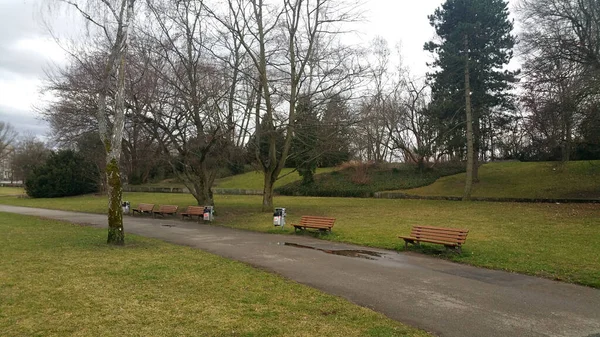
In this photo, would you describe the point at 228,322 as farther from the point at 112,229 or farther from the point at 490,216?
the point at 490,216

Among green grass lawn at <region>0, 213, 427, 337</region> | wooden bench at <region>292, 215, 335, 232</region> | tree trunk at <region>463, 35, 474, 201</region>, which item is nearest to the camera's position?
green grass lawn at <region>0, 213, 427, 337</region>

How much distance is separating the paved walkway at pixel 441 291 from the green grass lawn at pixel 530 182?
21.0 metres

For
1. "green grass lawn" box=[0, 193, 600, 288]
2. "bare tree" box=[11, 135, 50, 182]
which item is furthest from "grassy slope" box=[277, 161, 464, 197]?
"bare tree" box=[11, 135, 50, 182]

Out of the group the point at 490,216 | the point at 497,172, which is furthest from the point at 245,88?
the point at 497,172

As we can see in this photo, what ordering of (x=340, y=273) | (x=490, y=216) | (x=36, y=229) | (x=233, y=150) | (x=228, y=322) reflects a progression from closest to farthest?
(x=228, y=322) → (x=340, y=273) → (x=36, y=229) → (x=490, y=216) → (x=233, y=150)

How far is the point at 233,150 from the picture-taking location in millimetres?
23812

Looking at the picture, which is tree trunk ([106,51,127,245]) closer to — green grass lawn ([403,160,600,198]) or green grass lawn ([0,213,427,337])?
green grass lawn ([0,213,427,337])

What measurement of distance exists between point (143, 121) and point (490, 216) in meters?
16.6

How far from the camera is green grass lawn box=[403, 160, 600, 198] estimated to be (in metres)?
27.9

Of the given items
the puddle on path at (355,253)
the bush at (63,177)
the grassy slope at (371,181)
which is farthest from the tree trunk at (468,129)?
the bush at (63,177)

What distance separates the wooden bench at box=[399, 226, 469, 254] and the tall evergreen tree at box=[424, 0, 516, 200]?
59.9ft

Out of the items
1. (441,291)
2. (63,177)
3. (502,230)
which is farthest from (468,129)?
(63,177)

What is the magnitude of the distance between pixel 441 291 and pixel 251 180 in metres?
43.9

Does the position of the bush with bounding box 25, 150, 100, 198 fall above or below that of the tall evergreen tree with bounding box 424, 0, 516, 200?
below
